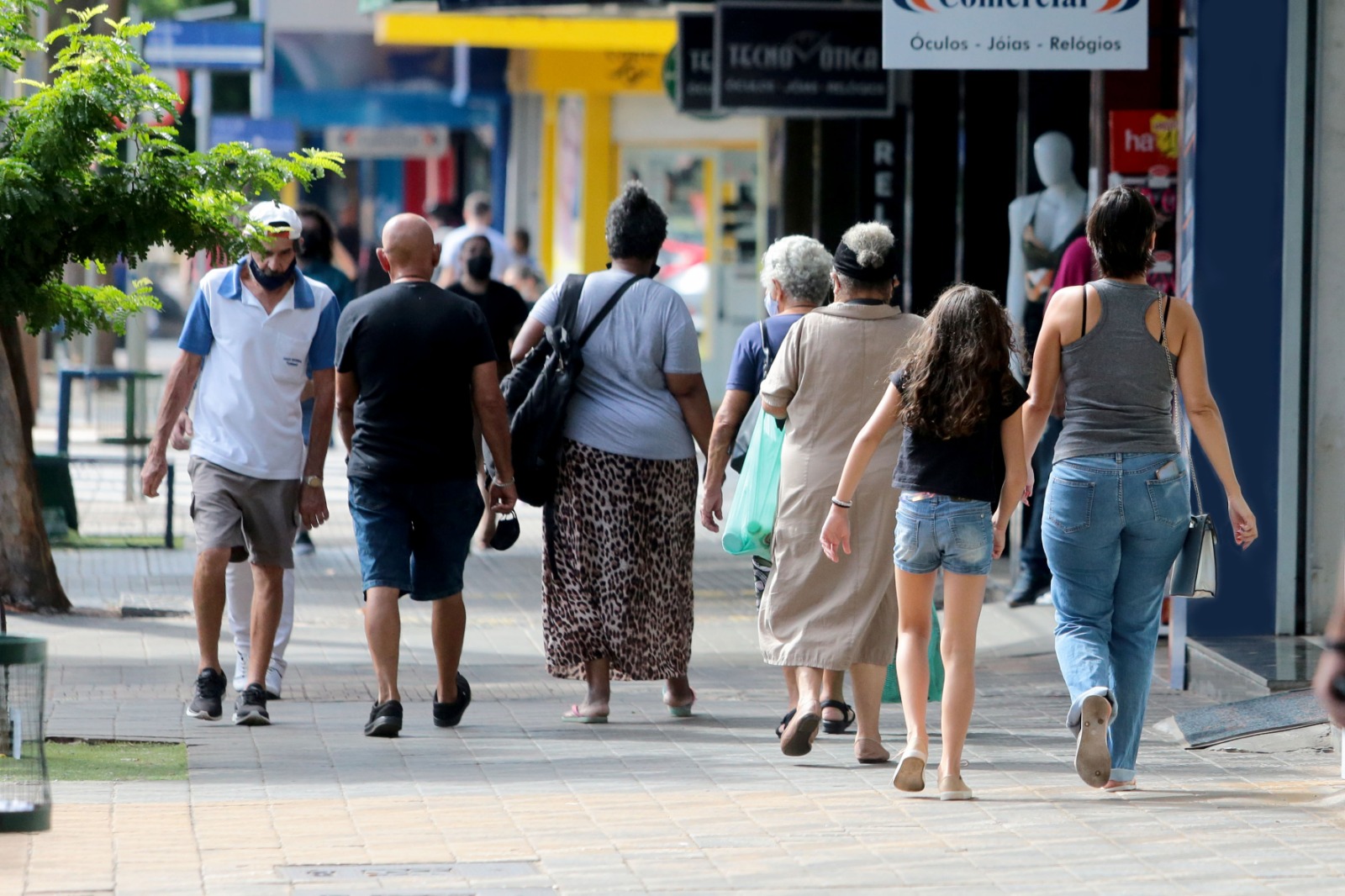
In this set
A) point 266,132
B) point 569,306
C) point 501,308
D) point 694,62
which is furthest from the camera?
point 266,132

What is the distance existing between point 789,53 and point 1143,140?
433cm

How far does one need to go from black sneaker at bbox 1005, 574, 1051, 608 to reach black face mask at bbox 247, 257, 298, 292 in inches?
173

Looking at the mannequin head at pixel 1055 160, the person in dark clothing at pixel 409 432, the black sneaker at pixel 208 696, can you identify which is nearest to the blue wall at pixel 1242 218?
the mannequin head at pixel 1055 160

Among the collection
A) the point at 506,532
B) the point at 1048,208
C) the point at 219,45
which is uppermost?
the point at 219,45

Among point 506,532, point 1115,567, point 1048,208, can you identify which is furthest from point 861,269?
point 1048,208

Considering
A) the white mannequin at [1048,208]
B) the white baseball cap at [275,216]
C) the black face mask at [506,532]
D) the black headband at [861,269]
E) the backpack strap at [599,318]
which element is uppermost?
the white mannequin at [1048,208]

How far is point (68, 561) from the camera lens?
1248 centimetres

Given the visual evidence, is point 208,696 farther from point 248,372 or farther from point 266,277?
point 266,277

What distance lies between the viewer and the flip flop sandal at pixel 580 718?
7.92 meters

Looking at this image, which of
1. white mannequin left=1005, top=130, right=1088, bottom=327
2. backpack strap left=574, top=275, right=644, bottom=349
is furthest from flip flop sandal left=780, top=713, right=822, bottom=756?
white mannequin left=1005, top=130, right=1088, bottom=327

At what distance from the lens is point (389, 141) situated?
3219 cm

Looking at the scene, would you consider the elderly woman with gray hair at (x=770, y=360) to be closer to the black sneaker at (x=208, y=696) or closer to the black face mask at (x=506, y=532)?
the black face mask at (x=506, y=532)

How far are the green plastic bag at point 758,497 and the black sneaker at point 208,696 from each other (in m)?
1.97

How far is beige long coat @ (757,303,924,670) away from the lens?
22.7 feet
